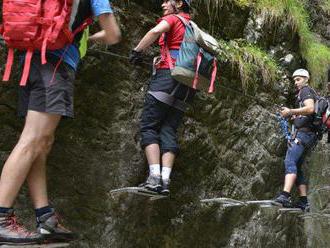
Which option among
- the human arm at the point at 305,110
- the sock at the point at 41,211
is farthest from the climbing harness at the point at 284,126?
the sock at the point at 41,211

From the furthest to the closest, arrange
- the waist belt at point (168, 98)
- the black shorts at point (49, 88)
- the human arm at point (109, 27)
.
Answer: the waist belt at point (168, 98), the human arm at point (109, 27), the black shorts at point (49, 88)

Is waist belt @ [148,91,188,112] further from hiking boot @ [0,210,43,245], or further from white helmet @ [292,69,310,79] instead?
white helmet @ [292,69,310,79]

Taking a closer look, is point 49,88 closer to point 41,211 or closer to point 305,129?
point 41,211

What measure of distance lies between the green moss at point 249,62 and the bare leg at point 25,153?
376 cm

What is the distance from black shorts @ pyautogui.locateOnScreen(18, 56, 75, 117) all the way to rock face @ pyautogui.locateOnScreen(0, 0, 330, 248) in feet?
4.33

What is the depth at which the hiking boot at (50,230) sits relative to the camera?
387 centimetres

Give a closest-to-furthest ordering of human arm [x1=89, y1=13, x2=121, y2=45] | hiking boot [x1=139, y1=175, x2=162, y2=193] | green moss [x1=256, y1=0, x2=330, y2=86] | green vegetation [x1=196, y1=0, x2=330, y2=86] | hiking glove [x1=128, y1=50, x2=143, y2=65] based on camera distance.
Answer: human arm [x1=89, y1=13, x2=121, y2=45], hiking boot [x1=139, y1=175, x2=162, y2=193], hiking glove [x1=128, y1=50, x2=143, y2=65], green vegetation [x1=196, y1=0, x2=330, y2=86], green moss [x1=256, y1=0, x2=330, y2=86]

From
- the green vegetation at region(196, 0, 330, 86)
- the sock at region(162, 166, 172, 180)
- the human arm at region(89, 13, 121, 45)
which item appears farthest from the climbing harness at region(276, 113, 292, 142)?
the human arm at region(89, 13, 121, 45)

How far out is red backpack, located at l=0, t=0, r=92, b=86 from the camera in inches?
147

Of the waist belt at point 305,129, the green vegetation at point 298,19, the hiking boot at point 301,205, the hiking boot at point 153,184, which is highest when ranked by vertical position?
the green vegetation at point 298,19

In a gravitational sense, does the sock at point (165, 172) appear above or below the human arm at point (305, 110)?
below

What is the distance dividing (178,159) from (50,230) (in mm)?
2915

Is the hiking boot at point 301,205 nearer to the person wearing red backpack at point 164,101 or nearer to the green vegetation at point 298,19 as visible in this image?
the green vegetation at point 298,19

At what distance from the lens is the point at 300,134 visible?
25.3ft
